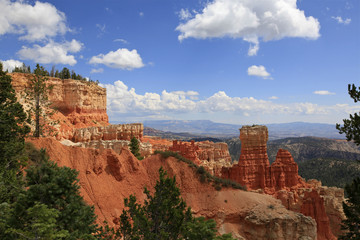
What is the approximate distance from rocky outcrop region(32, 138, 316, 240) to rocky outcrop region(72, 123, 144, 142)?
24.9m

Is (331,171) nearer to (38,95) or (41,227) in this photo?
(38,95)

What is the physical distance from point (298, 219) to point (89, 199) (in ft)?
68.9

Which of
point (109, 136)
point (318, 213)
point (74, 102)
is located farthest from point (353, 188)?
point (74, 102)

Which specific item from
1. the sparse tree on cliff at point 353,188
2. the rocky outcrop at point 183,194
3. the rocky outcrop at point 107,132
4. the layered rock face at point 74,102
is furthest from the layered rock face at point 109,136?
the sparse tree on cliff at point 353,188

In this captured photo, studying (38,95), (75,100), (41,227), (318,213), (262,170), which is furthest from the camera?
(75,100)

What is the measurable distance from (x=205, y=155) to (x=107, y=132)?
86.1 ft

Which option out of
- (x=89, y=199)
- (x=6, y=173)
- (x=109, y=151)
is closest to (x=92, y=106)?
(x=109, y=151)

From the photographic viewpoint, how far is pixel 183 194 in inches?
1043

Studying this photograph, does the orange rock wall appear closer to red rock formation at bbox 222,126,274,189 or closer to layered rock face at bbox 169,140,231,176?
layered rock face at bbox 169,140,231,176

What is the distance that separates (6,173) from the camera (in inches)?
567

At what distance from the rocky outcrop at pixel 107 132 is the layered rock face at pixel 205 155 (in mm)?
11296

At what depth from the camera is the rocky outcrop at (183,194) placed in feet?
73.9

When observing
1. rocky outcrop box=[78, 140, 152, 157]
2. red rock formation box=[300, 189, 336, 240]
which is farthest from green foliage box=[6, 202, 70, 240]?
rocky outcrop box=[78, 140, 152, 157]

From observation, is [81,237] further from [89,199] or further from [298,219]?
[298,219]
